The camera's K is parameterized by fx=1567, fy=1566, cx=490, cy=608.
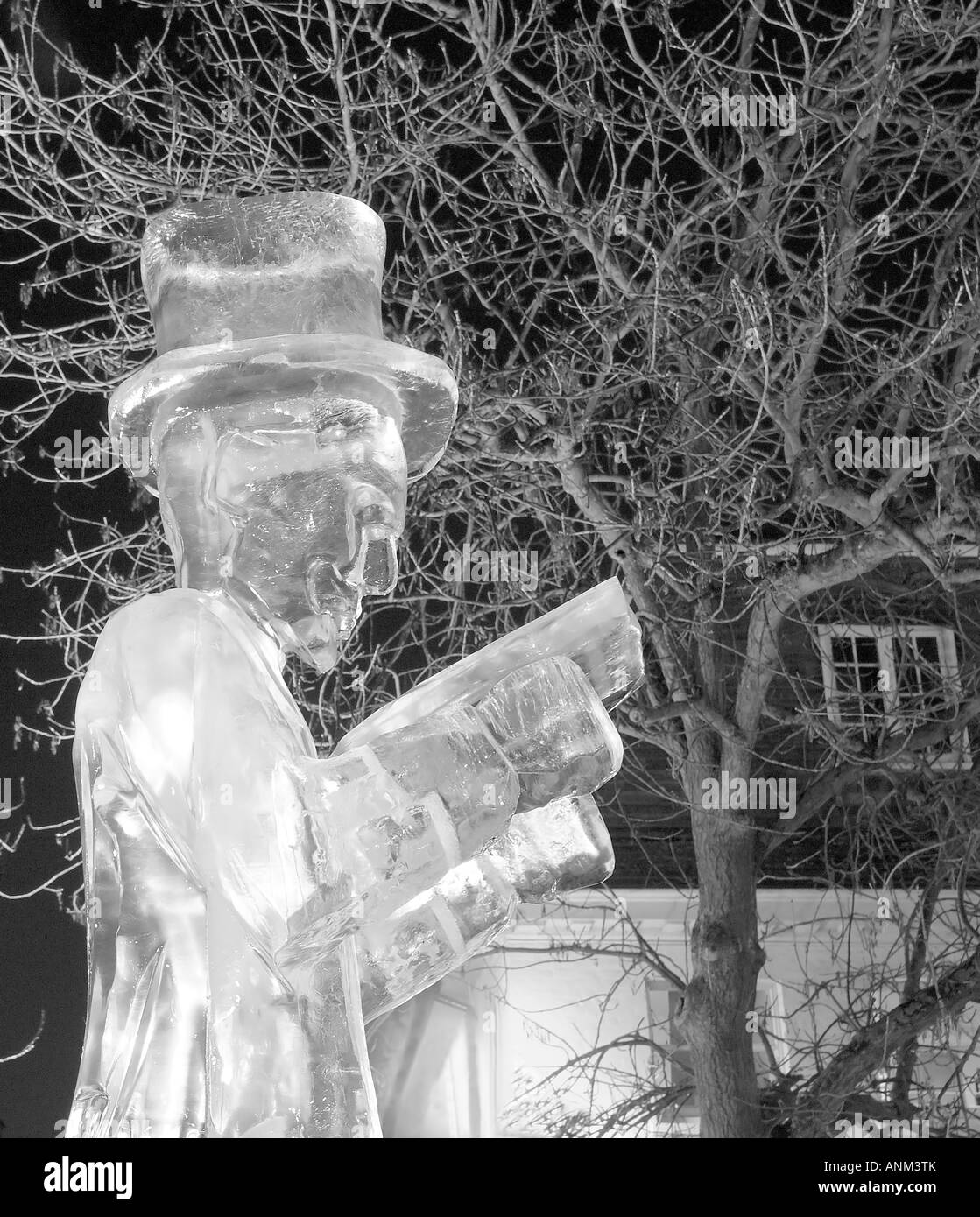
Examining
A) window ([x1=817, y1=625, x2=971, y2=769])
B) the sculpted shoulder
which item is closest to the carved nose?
the sculpted shoulder

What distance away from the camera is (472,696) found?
2414 millimetres

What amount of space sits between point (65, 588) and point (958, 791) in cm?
522

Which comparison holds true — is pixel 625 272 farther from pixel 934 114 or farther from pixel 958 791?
pixel 958 791

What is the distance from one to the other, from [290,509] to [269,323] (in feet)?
0.99

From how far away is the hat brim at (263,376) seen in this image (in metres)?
2.40

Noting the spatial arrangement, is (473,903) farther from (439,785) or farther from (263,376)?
(263,376)

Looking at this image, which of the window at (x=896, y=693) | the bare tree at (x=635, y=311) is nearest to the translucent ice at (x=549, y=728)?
the bare tree at (x=635, y=311)

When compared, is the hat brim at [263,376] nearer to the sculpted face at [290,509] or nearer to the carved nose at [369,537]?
the sculpted face at [290,509]

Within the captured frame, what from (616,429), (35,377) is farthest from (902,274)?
(35,377)

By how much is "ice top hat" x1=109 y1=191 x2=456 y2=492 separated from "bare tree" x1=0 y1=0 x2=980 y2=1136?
4.59 m

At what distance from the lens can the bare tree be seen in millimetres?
7484

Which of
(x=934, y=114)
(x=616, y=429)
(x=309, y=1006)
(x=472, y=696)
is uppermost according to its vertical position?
(x=934, y=114)

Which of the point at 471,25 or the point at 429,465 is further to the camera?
the point at 471,25

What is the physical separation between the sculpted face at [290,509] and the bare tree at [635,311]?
473 cm
